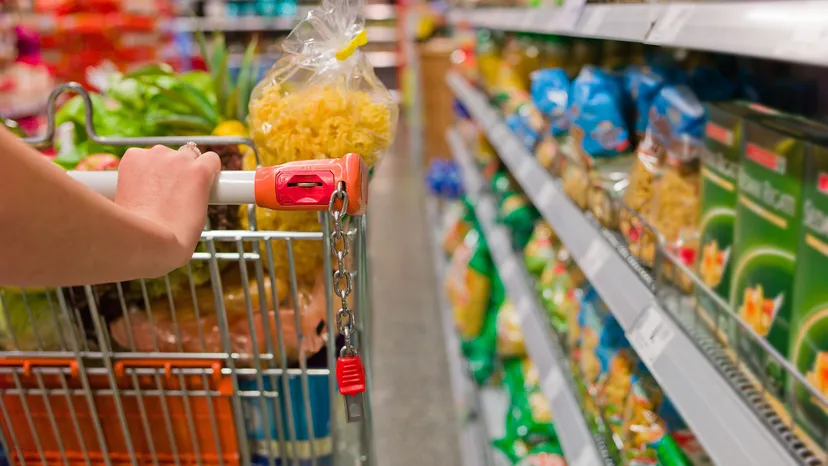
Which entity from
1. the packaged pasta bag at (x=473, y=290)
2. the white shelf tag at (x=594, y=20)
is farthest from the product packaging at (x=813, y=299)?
the packaged pasta bag at (x=473, y=290)

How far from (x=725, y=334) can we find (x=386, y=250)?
9.90 ft

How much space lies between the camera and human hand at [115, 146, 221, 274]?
609mm

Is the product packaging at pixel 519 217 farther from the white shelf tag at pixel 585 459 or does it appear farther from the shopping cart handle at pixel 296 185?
the shopping cart handle at pixel 296 185

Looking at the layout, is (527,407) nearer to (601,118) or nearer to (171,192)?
(601,118)

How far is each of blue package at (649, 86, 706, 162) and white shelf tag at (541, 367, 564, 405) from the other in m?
0.56

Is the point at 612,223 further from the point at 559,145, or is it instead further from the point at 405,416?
the point at 405,416

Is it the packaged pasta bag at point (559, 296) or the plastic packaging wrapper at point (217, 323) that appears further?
the packaged pasta bag at point (559, 296)

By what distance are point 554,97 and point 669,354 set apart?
2.94ft

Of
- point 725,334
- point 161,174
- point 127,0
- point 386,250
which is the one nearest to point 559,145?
point 725,334

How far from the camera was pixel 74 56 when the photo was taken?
443 centimetres

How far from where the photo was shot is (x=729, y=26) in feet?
2.30

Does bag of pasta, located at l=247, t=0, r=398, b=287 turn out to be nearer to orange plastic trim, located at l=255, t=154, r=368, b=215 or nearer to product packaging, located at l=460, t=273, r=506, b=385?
orange plastic trim, located at l=255, t=154, r=368, b=215

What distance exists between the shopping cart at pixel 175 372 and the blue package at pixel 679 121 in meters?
0.53

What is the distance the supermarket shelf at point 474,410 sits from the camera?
1976mm
